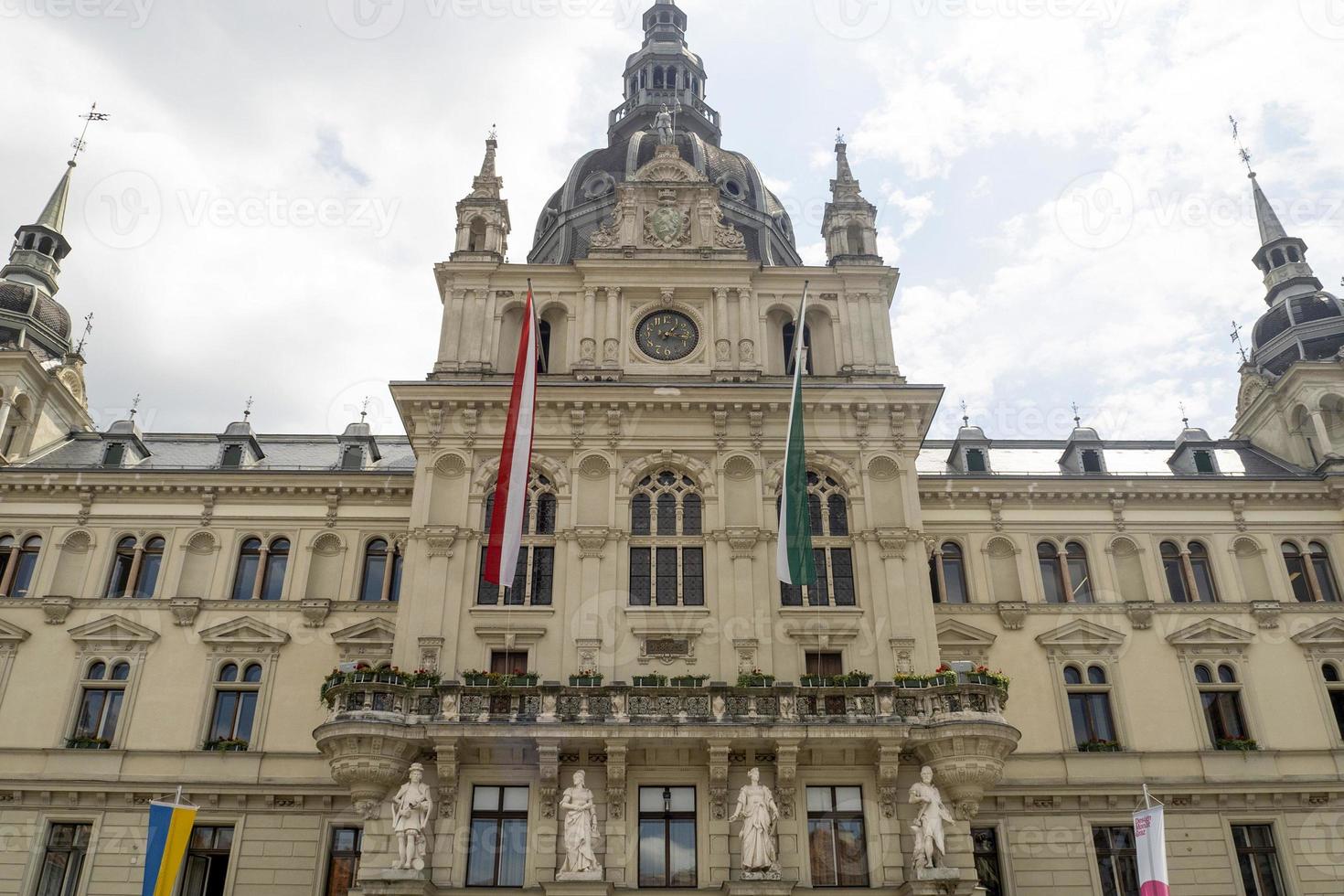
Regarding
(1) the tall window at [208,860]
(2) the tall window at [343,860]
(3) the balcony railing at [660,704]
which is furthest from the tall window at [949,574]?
(1) the tall window at [208,860]

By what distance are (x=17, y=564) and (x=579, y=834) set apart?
2663cm

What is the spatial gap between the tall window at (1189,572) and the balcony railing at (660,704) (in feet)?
51.2

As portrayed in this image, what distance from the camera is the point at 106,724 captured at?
131ft

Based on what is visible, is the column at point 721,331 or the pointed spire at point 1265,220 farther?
the pointed spire at point 1265,220

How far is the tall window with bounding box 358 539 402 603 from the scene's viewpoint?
42.7 m

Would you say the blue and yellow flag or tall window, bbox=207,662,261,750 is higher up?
tall window, bbox=207,662,261,750

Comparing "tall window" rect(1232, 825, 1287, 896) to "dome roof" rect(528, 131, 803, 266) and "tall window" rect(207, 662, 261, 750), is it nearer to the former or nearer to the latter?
"dome roof" rect(528, 131, 803, 266)

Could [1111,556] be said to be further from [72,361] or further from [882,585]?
[72,361]

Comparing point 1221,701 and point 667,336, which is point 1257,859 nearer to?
point 1221,701

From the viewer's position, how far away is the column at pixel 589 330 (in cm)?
3838

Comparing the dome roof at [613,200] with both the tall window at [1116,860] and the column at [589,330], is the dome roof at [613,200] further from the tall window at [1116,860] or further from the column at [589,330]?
the tall window at [1116,860]

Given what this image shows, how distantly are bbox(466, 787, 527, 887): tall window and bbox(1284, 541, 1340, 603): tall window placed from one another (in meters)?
30.8

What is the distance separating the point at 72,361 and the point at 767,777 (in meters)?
37.5

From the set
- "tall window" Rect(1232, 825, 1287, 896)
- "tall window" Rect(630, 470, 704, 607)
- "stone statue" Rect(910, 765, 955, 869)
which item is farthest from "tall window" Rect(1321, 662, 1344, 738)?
"tall window" Rect(630, 470, 704, 607)
